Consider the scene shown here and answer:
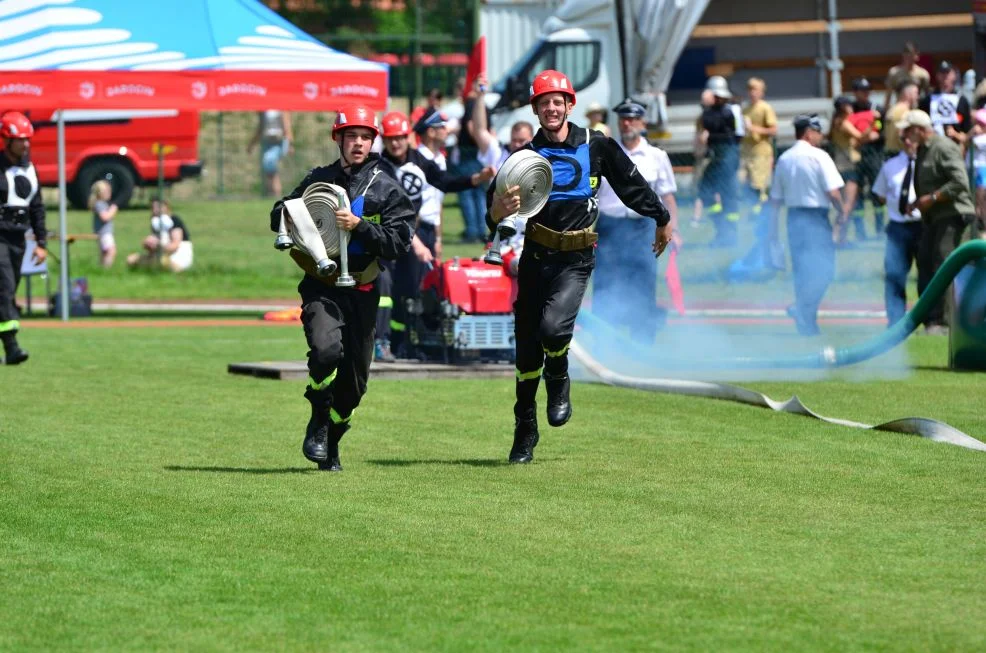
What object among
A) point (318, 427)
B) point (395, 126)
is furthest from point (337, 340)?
point (395, 126)

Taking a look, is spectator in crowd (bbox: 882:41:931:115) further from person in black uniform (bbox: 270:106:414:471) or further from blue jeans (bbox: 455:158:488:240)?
person in black uniform (bbox: 270:106:414:471)

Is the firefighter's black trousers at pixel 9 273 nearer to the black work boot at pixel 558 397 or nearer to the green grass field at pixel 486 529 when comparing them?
the green grass field at pixel 486 529

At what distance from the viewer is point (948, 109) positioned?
74.3ft

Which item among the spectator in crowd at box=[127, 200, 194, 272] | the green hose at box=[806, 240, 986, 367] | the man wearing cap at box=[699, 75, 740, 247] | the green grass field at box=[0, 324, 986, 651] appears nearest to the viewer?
the green grass field at box=[0, 324, 986, 651]

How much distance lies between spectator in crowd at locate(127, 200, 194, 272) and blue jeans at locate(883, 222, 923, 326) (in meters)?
11.3

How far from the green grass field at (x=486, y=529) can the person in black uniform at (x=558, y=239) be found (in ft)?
1.52

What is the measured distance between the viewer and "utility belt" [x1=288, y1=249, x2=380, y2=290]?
980 cm

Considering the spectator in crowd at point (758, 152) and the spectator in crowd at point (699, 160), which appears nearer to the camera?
the spectator in crowd at point (758, 152)

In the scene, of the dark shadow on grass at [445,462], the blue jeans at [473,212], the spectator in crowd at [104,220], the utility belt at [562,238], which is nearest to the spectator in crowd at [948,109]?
the blue jeans at [473,212]

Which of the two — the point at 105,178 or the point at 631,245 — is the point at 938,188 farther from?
the point at 105,178

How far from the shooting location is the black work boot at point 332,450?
10.1 metres

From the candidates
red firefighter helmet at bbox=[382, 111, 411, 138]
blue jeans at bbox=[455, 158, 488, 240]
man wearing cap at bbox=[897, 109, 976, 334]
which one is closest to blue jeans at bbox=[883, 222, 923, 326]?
man wearing cap at bbox=[897, 109, 976, 334]

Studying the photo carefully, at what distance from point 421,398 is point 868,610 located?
25.2ft

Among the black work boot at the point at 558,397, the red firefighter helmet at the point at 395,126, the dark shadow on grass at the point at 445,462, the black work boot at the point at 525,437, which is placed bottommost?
the dark shadow on grass at the point at 445,462
